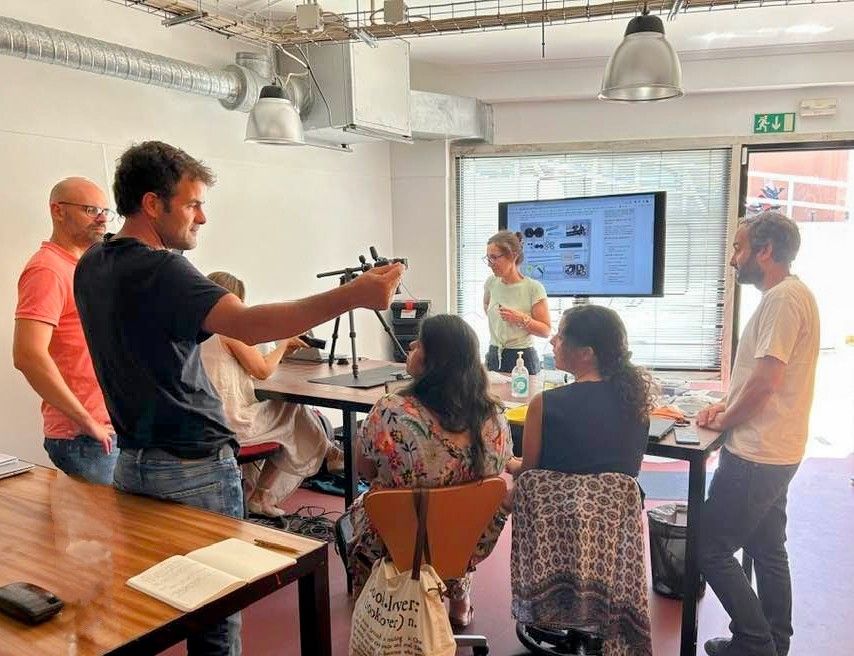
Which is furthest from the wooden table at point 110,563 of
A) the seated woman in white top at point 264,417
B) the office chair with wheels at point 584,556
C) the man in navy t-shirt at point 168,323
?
the seated woman in white top at point 264,417

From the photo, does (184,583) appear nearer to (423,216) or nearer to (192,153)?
(192,153)

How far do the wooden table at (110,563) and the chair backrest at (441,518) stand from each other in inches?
15.6

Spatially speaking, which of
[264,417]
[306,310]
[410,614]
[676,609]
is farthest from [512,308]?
[306,310]

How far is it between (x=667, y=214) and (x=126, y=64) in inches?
146

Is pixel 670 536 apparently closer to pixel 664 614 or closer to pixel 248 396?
pixel 664 614

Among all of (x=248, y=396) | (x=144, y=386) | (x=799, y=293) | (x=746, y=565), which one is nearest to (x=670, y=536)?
(x=746, y=565)

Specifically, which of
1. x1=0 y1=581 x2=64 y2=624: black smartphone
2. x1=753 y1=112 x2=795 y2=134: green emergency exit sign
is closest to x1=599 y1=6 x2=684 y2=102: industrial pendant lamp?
x1=0 y1=581 x2=64 y2=624: black smartphone

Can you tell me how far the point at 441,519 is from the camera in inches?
67.7

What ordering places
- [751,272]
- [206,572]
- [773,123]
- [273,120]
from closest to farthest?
1. [206,572]
2. [751,272]
3. [273,120]
4. [773,123]

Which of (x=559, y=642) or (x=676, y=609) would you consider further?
(x=676, y=609)

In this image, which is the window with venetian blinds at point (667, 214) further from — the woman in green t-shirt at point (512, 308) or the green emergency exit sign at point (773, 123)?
the woman in green t-shirt at point (512, 308)

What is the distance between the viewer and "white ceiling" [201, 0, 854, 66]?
3.63 m

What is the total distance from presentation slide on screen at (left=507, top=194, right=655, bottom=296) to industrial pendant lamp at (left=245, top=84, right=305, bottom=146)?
1.83 meters

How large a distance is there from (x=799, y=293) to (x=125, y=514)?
1868mm
